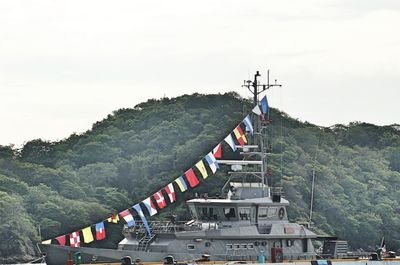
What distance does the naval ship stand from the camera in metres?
49.0

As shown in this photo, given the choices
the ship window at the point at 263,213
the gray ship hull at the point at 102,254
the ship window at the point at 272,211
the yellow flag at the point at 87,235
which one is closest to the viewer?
the gray ship hull at the point at 102,254

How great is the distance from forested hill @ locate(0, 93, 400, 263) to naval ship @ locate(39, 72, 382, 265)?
3531 cm

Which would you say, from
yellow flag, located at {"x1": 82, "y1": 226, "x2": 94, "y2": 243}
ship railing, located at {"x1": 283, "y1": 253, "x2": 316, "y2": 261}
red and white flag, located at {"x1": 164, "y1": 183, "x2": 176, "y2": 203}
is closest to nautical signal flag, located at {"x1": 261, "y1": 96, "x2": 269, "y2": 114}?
red and white flag, located at {"x1": 164, "y1": 183, "x2": 176, "y2": 203}

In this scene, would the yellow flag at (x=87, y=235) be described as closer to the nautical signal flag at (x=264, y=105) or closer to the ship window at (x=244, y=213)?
the ship window at (x=244, y=213)

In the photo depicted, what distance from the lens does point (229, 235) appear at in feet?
164

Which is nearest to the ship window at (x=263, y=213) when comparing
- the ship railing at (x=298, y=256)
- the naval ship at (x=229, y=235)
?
the naval ship at (x=229, y=235)

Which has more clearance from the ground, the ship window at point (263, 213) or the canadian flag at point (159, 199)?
the canadian flag at point (159, 199)

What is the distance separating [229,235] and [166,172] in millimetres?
53283

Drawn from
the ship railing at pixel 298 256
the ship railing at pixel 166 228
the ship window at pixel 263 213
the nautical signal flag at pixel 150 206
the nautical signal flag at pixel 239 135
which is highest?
the nautical signal flag at pixel 239 135

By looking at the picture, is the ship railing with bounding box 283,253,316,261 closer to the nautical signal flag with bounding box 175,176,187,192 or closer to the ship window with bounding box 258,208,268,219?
the ship window with bounding box 258,208,268,219

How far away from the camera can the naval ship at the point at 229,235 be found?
4900 cm

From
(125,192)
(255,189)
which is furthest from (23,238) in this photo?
(255,189)

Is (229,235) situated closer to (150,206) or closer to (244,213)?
(244,213)

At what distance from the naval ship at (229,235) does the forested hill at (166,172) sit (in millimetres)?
35306
